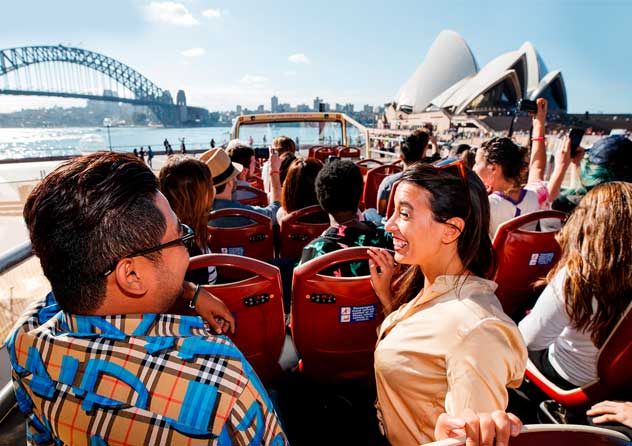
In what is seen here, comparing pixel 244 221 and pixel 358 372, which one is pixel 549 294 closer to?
pixel 358 372

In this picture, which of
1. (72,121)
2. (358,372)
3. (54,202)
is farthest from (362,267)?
(72,121)

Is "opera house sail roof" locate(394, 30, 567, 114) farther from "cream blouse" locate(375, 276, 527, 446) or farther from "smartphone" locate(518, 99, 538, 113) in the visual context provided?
"cream blouse" locate(375, 276, 527, 446)

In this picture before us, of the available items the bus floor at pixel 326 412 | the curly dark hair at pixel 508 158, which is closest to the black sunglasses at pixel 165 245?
the bus floor at pixel 326 412

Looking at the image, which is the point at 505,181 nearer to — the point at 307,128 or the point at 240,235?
the point at 240,235

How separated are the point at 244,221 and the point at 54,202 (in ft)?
7.38

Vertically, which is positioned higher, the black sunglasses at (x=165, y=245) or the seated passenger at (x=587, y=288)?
the black sunglasses at (x=165, y=245)

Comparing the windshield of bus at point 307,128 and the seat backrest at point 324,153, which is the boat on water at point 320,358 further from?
the windshield of bus at point 307,128

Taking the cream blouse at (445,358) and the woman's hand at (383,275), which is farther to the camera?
the woman's hand at (383,275)

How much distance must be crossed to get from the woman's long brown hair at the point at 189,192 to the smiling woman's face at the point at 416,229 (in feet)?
4.54

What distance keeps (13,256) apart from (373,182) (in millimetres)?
4834

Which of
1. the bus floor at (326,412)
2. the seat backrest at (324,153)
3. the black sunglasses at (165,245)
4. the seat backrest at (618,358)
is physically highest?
the black sunglasses at (165,245)

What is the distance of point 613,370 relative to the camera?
1461mm

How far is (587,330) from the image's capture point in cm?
165

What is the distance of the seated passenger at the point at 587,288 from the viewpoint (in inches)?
62.8
